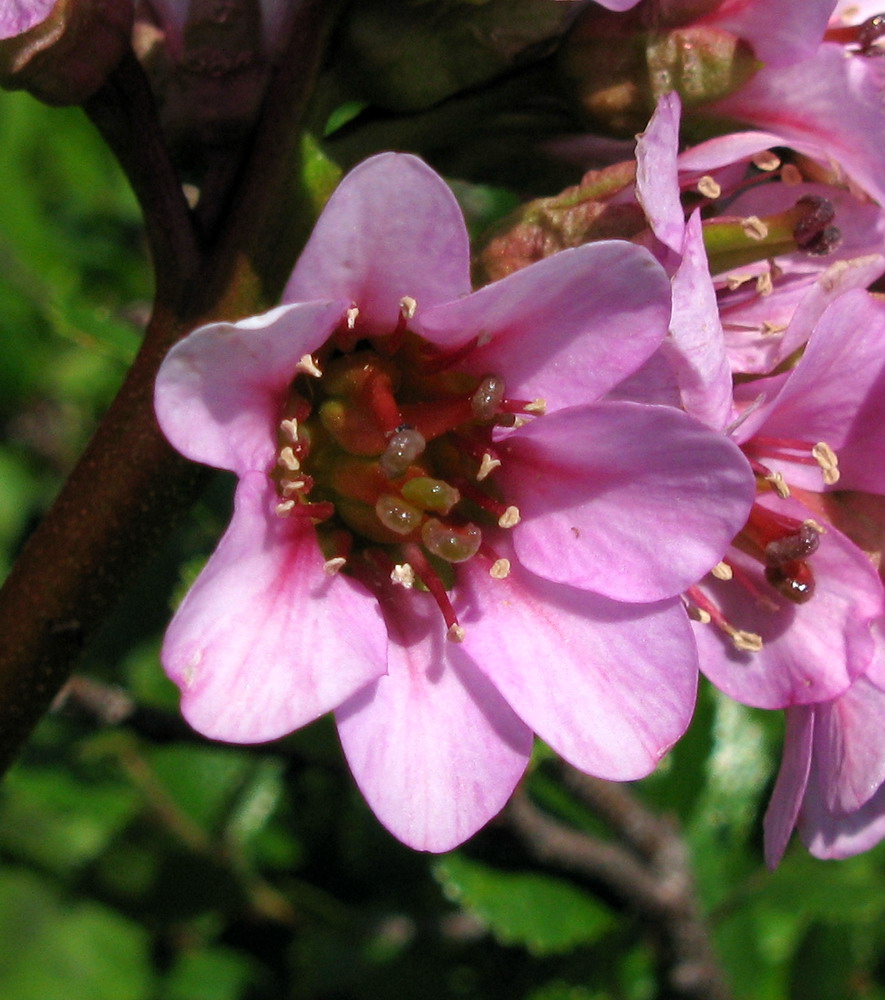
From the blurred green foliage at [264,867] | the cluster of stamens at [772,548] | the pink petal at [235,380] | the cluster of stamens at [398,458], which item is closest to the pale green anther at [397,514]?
the cluster of stamens at [398,458]

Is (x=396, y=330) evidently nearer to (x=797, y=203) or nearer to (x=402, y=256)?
(x=402, y=256)

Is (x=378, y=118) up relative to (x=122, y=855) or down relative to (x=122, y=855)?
up

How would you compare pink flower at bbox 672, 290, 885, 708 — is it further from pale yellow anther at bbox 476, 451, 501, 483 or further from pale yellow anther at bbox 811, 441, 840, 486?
pale yellow anther at bbox 476, 451, 501, 483

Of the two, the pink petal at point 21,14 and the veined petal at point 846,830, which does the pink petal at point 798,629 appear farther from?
the pink petal at point 21,14

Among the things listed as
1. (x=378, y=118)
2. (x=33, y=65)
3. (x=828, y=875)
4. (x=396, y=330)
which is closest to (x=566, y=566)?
(x=396, y=330)

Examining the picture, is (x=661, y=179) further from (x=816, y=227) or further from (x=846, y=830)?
(x=846, y=830)

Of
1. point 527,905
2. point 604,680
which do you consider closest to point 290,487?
point 604,680
